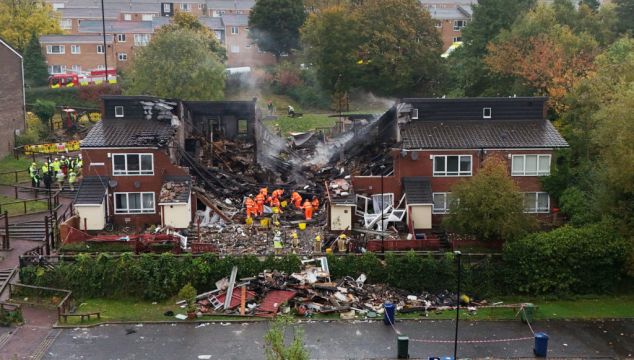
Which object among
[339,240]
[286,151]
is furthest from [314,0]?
[339,240]

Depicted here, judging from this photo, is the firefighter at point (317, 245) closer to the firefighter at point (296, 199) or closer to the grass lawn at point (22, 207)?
the firefighter at point (296, 199)

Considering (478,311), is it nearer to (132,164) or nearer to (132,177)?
(132,177)

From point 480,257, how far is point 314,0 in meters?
59.2

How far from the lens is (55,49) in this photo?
90000 mm

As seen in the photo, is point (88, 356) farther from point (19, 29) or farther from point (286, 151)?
point (19, 29)

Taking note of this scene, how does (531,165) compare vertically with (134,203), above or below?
above

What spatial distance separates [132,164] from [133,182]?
988 millimetres

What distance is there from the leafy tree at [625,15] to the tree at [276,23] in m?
33.6

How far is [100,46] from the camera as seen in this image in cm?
9269

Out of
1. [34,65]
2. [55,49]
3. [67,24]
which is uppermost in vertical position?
[67,24]

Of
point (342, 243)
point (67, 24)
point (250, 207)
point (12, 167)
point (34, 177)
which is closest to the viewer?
point (342, 243)

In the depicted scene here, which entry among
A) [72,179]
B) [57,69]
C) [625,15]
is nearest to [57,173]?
[72,179]

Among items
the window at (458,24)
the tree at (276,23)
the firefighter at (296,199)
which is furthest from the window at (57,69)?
the firefighter at (296,199)

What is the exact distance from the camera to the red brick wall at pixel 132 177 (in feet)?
150
